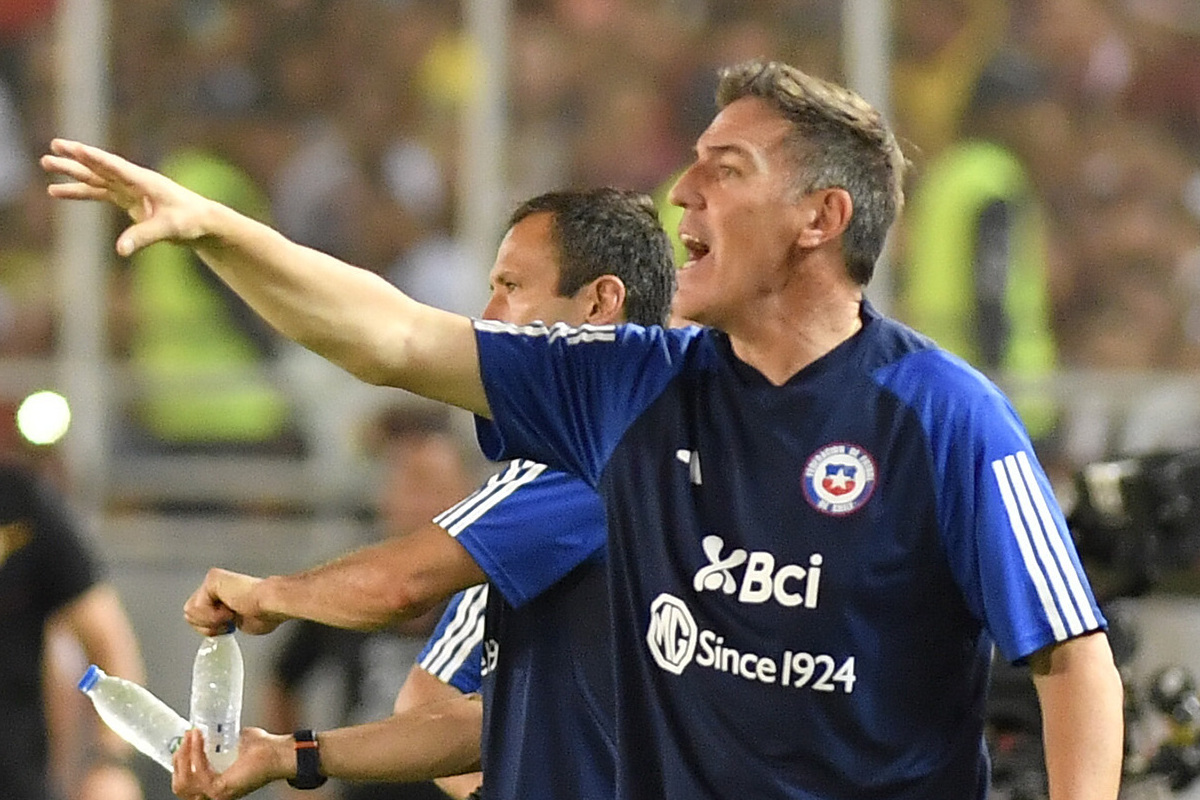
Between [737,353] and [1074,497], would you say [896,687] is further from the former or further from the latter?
[1074,497]

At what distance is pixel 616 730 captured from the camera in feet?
10.2

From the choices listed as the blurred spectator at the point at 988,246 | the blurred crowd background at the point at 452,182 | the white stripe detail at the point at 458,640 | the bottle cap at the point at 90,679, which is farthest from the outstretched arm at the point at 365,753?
the blurred spectator at the point at 988,246

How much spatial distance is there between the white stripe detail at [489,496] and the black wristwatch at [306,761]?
45 centimetres

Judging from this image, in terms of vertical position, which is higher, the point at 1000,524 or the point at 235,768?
the point at 1000,524

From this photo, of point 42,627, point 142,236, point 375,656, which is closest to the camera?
point 142,236

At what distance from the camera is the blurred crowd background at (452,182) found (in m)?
8.02

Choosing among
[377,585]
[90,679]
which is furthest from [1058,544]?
[90,679]

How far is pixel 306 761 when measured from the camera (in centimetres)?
351

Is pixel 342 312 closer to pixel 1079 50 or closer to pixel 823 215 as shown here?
pixel 823 215

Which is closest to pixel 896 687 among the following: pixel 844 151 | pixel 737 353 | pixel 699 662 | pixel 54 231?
pixel 699 662

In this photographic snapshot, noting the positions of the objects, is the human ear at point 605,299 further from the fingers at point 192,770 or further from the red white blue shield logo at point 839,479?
the fingers at point 192,770

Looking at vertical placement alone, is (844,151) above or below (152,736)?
above

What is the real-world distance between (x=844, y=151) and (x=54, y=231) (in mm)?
5945

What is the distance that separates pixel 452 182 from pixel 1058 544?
5.78m
